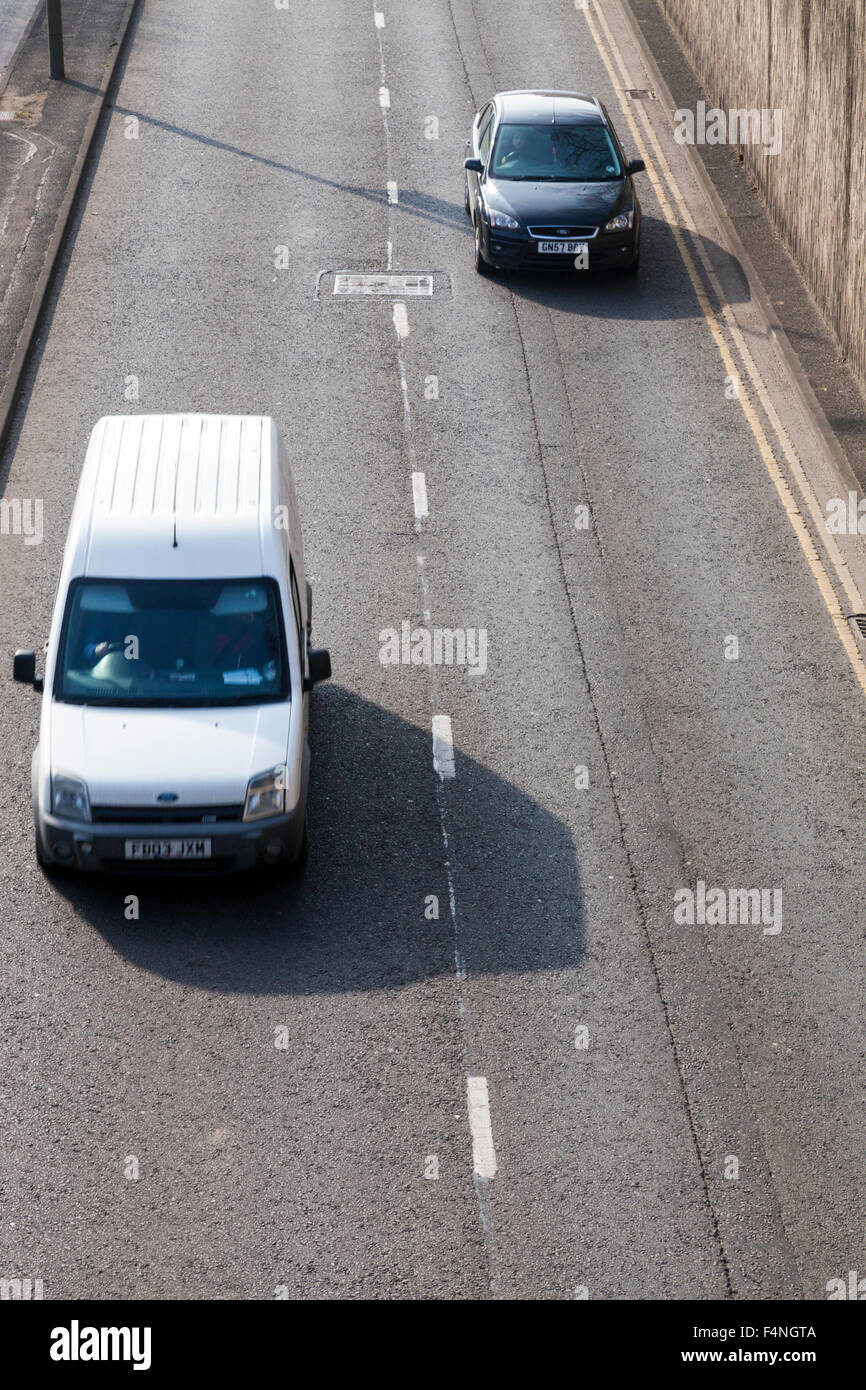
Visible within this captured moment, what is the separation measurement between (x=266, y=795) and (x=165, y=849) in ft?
2.27

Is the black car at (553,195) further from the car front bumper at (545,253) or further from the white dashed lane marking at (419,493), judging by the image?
the white dashed lane marking at (419,493)

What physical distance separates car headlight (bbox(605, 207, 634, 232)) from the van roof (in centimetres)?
910

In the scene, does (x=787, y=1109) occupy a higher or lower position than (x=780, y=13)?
lower

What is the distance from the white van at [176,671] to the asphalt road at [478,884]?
613 mm

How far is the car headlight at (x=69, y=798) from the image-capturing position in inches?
405

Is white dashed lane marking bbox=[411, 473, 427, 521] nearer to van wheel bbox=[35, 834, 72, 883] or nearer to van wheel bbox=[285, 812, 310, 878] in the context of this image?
van wheel bbox=[285, 812, 310, 878]

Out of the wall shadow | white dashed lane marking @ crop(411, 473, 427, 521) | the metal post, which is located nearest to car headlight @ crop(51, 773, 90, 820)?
white dashed lane marking @ crop(411, 473, 427, 521)

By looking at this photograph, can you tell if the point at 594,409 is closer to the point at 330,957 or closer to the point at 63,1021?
the point at 330,957

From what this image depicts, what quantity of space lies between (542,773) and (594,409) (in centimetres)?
653

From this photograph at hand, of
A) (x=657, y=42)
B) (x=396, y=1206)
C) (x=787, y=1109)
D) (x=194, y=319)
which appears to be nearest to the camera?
(x=396, y=1206)

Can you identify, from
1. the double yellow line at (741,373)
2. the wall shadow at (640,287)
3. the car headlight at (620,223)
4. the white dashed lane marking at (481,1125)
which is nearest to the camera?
the white dashed lane marking at (481,1125)

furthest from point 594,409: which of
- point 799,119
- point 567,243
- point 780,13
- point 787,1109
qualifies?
point 787,1109

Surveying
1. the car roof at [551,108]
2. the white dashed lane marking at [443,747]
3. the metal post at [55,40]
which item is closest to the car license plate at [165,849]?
the white dashed lane marking at [443,747]

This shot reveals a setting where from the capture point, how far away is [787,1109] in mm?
9320
